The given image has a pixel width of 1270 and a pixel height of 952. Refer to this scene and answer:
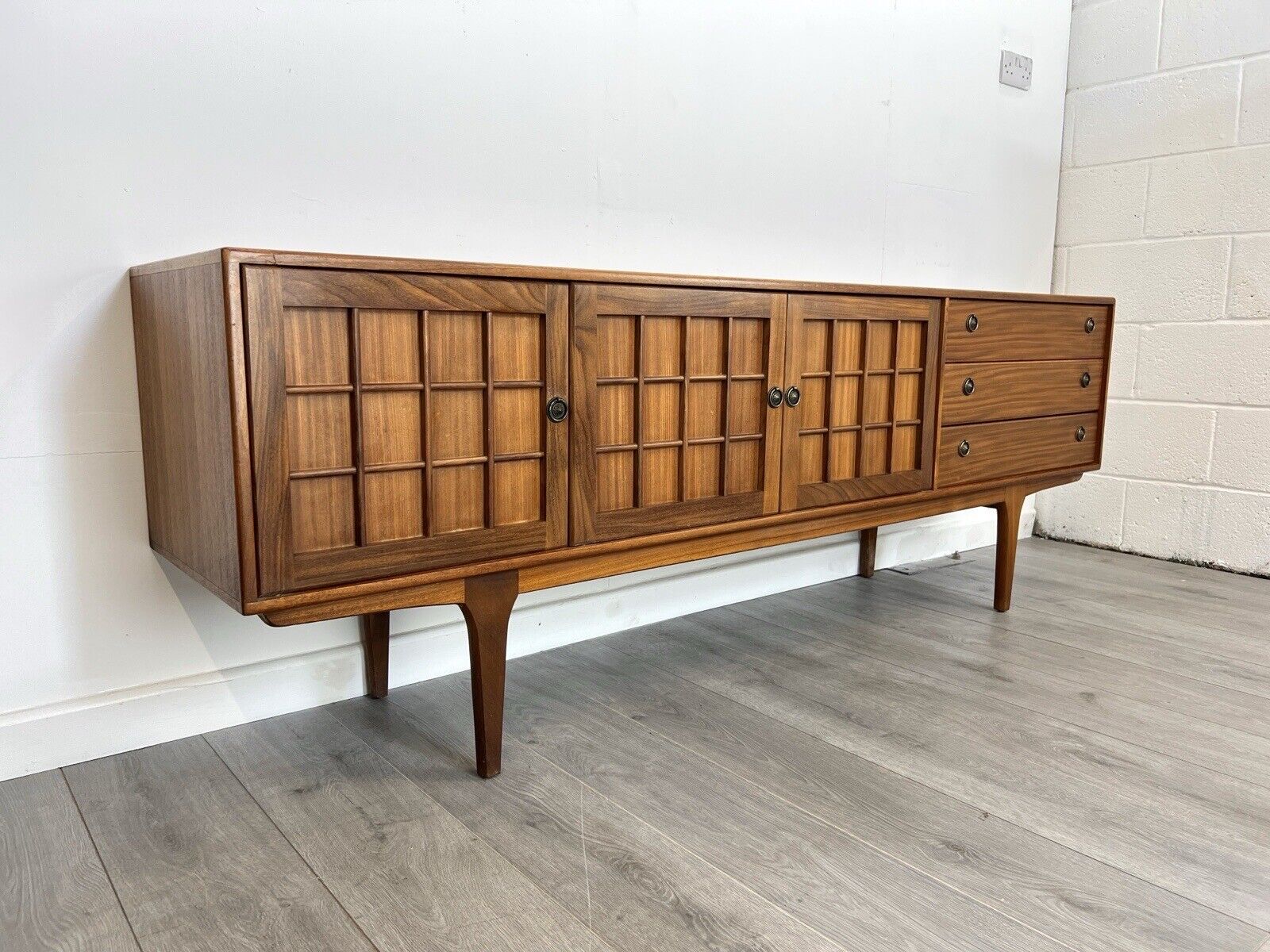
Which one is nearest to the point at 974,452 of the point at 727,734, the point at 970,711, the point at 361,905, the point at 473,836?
the point at 970,711

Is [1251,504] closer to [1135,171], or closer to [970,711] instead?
[1135,171]

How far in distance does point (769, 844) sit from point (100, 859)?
820 millimetres

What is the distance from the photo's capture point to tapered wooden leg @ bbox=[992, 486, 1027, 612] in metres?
2.15

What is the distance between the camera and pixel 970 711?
1.61 m

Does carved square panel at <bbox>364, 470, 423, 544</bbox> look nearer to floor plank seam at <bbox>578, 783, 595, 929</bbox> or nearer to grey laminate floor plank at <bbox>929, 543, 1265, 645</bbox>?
floor plank seam at <bbox>578, 783, 595, 929</bbox>

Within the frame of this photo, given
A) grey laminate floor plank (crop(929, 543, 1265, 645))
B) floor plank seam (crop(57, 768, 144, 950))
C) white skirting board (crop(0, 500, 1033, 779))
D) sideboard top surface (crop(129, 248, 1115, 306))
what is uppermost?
sideboard top surface (crop(129, 248, 1115, 306))

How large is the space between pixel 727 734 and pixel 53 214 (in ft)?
4.09

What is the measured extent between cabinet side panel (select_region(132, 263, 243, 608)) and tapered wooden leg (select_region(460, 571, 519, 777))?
326mm

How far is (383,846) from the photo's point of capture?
3.84ft

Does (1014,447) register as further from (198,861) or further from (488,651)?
(198,861)

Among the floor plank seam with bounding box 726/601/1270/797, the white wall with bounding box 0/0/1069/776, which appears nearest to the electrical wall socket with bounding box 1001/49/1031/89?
the white wall with bounding box 0/0/1069/776

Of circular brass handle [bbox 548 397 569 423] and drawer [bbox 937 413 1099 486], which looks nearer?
circular brass handle [bbox 548 397 569 423]

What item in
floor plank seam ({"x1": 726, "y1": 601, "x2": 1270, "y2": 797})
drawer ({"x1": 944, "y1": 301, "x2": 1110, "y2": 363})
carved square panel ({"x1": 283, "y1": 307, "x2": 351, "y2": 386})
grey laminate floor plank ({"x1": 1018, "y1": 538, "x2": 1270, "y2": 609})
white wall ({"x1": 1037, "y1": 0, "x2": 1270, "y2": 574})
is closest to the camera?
carved square panel ({"x1": 283, "y1": 307, "x2": 351, "y2": 386})

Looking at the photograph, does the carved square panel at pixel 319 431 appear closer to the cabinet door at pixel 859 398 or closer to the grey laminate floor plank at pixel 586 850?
the grey laminate floor plank at pixel 586 850
